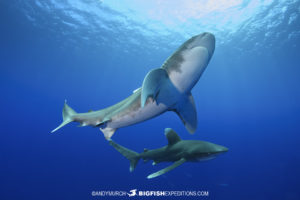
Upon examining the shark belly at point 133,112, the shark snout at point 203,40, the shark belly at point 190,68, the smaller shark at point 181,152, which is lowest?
the smaller shark at point 181,152

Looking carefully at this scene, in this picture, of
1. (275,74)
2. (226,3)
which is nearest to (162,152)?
(226,3)

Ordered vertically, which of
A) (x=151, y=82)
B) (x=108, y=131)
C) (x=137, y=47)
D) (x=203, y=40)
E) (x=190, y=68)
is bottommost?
(x=151, y=82)

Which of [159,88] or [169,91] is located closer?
[159,88]

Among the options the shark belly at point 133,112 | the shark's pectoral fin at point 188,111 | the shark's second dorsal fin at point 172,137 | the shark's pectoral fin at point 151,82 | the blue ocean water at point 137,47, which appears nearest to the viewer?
the shark's pectoral fin at point 151,82

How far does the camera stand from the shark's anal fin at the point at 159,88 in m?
2.26

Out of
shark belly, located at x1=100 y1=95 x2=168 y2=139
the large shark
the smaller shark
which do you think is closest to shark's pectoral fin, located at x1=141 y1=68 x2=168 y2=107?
the large shark

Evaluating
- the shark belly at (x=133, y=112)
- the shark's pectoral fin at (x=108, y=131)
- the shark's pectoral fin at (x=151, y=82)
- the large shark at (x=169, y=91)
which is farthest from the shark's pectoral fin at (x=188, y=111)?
the shark's pectoral fin at (x=108, y=131)

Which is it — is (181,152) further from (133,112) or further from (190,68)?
(190,68)

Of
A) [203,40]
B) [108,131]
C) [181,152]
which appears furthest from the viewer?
[181,152]

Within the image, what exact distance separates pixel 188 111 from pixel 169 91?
107 cm

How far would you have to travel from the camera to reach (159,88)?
273cm

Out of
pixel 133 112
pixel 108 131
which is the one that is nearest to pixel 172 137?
pixel 108 131

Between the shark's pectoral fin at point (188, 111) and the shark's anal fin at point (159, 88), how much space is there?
0.32m

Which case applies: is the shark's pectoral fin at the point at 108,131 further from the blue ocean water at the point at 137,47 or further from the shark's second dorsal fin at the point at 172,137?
the blue ocean water at the point at 137,47
